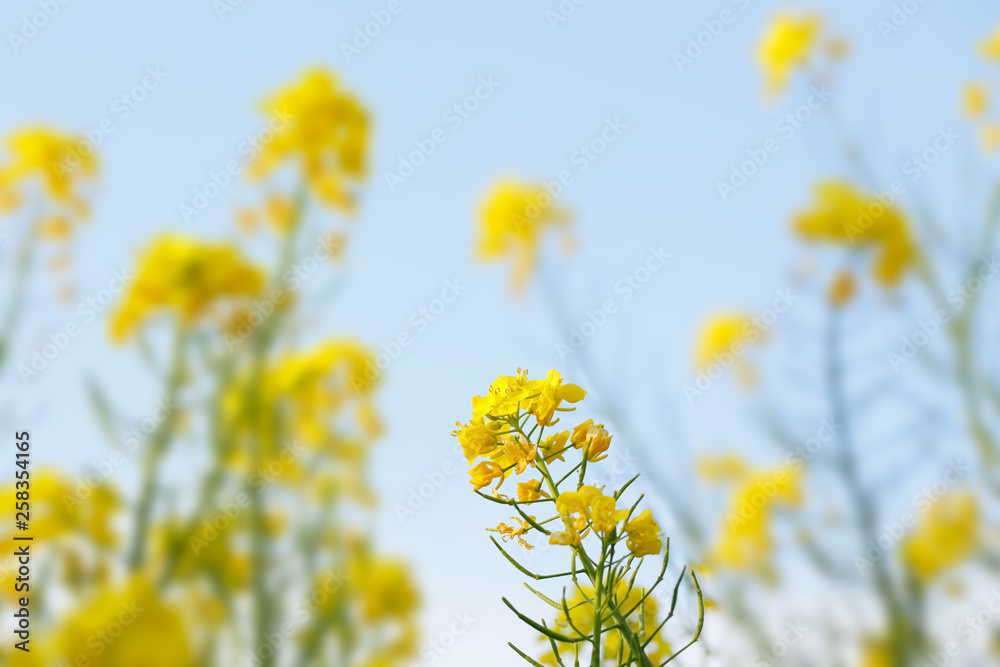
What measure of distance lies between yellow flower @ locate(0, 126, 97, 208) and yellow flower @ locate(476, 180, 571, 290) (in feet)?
2.15

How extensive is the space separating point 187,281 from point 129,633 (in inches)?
17.5

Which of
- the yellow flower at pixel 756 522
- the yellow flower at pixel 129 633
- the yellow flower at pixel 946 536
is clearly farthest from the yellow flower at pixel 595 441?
the yellow flower at pixel 946 536

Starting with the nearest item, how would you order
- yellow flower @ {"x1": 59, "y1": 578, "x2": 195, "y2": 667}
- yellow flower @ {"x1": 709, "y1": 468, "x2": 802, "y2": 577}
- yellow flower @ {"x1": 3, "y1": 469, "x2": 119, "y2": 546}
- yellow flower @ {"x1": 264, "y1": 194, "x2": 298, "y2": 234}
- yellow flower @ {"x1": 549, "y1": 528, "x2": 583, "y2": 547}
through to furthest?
yellow flower @ {"x1": 549, "y1": 528, "x2": 583, "y2": 547} < yellow flower @ {"x1": 59, "y1": 578, "x2": 195, "y2": 667} < yellow flower @ {"x1": 3, "y1": 469, "x2": 119, "y2": 546} < yellow flower @ {"x1": 264, "y1": 194, "x2": 298, "y2": 234} < yellow flower @ {"x1": 709, "y1": 468, "x2": 802, "y2": 577}

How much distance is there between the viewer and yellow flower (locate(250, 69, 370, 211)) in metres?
1.10

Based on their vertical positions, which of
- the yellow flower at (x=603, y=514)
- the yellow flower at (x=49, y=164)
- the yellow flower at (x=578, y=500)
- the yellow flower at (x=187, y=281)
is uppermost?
the yellow flower at (x=49, y=164)

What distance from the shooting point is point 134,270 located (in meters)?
1.04

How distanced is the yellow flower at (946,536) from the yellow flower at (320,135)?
1012mm

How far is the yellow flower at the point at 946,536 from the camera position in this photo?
1288 millimetres

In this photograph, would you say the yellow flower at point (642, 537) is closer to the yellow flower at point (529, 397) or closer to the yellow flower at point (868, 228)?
the yellow flower at point (529, 397)

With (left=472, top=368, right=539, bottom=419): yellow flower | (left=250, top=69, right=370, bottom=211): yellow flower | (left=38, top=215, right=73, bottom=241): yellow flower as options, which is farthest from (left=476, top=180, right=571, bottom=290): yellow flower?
(left=472, top=368, right=539, bottom=419): yellow flower

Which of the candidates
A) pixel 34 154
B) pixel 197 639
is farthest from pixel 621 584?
pixel 34 154

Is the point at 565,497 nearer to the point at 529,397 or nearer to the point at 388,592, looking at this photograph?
the point at 529,397

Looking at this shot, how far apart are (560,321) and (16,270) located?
740 millimetres

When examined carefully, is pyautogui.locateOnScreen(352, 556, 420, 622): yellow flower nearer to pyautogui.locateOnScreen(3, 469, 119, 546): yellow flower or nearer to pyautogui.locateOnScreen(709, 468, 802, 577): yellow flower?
pyautogui.locateOnScreen(3, 469, 119, 546): yellow flower
